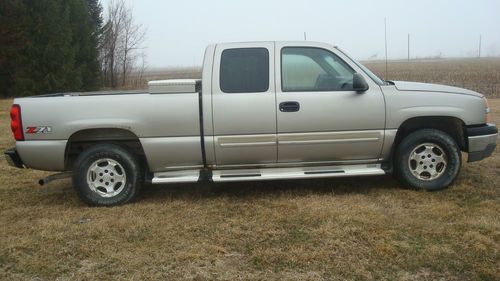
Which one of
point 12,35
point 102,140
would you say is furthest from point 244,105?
point 12,35

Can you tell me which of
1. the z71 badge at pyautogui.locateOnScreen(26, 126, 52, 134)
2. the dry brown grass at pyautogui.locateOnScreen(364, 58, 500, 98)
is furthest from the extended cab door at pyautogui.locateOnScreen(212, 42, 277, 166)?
the dry brown grass at pyautogui.locateOnScreen(364, 58, 500, 98)

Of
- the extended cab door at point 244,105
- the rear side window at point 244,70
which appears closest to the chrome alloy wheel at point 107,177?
the extended cab door at point 244,105

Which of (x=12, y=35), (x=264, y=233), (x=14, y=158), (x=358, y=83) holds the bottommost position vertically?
(x=264, y=233)

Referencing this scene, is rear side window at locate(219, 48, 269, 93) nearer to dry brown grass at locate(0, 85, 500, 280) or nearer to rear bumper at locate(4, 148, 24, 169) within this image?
dry brown grass at locate(0, 85, 500, 280)

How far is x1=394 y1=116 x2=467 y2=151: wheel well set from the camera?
18.2 feet

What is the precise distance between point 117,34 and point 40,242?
3871 centimetres

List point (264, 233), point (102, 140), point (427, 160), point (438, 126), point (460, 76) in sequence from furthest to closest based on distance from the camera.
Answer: point (460, 76)
point (438, 126)
point (427, 160)
point (102, 140)
point (264, 233)

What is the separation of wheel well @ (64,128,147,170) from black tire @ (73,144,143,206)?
93 mm

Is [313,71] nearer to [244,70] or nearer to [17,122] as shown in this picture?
[244,70]

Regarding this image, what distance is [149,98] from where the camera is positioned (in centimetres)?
520

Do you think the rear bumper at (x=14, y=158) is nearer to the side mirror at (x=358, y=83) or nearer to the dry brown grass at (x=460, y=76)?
the side mirror at (x=358, y=83)

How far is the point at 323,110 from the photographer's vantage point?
5223 mm

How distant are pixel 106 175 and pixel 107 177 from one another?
0.08ft

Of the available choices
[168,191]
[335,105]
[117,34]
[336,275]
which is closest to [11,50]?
[117,34]
